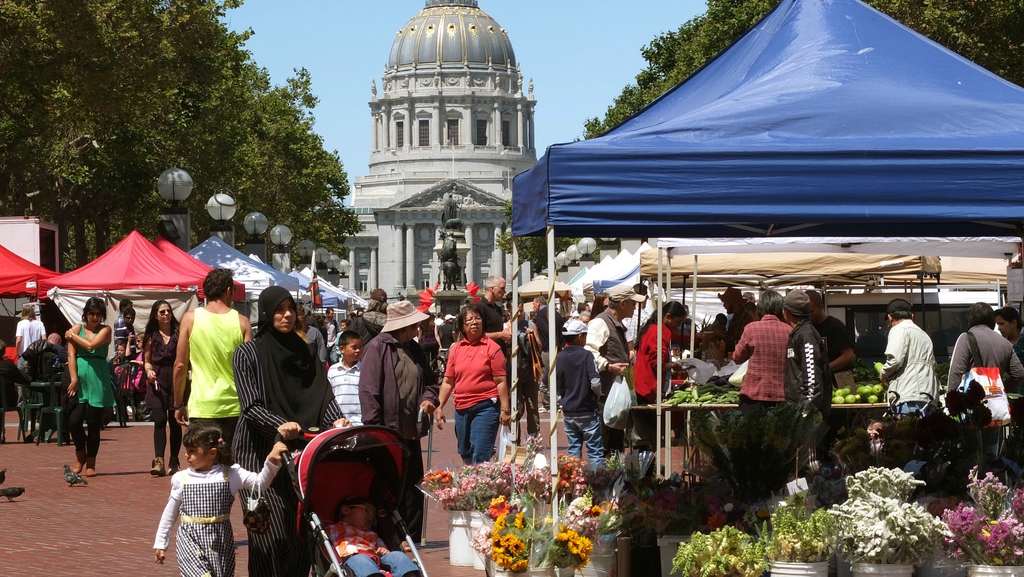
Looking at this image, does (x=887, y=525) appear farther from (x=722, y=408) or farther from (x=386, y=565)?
(x=722, y=408)

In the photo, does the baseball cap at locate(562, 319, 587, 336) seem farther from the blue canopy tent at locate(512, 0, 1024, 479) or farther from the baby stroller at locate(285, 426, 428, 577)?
the baby stroller at locate(285, 426, 428, 577)

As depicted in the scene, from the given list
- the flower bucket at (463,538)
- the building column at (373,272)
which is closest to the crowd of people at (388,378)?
the flower bucket at (463,538)

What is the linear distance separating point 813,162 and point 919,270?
386 inches

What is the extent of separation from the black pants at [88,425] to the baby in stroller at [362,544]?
8.09 m

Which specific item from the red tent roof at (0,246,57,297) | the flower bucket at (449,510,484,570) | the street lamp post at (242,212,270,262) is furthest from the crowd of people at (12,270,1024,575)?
the street lamp post at (242,212,270,262)

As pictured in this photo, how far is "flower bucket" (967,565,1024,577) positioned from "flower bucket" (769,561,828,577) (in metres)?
0.69

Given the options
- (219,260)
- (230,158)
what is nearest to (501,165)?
(230,158)

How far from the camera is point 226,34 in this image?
131 feet

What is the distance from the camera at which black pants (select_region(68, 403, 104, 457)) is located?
14.2 m

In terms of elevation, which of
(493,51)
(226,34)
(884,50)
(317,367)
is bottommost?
(317,367)

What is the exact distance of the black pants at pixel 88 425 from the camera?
14.2m

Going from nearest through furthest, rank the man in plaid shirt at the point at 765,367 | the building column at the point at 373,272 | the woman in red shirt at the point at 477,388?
the man in plaid shirt at the point at 765,367, the woman in red shirt at the point at 477,388, the building column at the point at 373,272

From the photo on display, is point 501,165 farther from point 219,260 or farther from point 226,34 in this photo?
point 219,260

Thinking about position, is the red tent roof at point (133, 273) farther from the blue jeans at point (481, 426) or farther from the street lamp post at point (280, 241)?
the street lamp post at point (280, 241)
